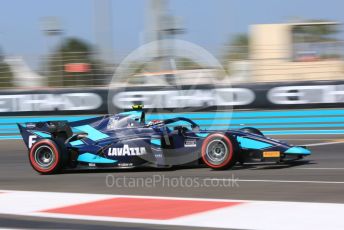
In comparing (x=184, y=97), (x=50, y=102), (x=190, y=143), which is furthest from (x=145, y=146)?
(x=50, y=102)

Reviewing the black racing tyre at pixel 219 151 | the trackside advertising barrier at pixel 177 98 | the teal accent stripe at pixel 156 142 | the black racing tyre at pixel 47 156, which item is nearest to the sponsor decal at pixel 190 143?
the black racing tyre at pixel 219 151

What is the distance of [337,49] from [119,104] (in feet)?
18.6

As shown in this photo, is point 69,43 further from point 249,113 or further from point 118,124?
point 118,124

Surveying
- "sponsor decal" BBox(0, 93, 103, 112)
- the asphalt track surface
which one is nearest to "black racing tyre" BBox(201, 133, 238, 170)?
the asphalt track surface

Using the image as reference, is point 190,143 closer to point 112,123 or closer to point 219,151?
point 219,151

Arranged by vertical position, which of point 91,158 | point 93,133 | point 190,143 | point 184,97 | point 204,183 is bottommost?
point 204,183

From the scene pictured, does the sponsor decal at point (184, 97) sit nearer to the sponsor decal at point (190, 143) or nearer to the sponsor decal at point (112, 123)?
the sponsor decal at point (112, 123)

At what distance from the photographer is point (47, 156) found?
9.66m

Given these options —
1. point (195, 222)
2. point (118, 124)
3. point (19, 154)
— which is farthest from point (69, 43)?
point (195, 222)

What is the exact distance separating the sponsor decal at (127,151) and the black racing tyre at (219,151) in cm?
90

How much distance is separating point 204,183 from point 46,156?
284cm

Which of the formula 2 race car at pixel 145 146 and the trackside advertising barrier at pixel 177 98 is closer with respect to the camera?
the formula 2 race car at pixel 145 146

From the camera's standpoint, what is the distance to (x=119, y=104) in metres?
16.6

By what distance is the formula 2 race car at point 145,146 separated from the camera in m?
8.80
